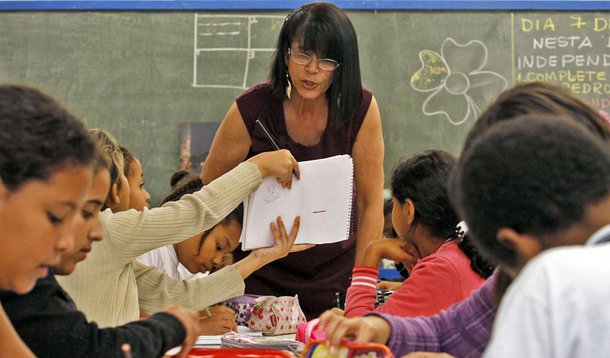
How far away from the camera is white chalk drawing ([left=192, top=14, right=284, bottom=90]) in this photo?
178 inches

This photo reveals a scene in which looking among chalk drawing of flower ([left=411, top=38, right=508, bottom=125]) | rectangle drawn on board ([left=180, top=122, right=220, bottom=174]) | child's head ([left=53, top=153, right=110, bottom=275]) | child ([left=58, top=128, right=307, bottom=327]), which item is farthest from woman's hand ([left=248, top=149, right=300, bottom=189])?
chalk drawing of flower ([left=411, top=38, right=508, bottom=125])

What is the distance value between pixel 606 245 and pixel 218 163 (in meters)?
1.74

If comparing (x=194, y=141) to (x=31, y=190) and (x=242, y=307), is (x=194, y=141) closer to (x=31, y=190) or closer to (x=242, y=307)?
(x=242, y=307)

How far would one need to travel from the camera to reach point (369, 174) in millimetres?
2465

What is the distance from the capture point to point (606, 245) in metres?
0.79

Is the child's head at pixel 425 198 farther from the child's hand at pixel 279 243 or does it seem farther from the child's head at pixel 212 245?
the child's head at pixel 212 245

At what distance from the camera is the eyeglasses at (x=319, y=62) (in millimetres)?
2332

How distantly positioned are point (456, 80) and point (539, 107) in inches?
131

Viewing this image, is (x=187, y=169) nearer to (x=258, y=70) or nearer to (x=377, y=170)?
(x=258, y=70)

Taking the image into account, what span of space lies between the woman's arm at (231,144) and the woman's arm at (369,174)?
315 millimetres

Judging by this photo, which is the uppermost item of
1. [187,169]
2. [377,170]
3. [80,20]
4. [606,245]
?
[80,20]

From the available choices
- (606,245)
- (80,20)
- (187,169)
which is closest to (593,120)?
(606,245)

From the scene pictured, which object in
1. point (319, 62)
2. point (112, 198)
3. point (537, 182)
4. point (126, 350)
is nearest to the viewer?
point (537, 182)

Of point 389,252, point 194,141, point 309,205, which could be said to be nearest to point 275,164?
point 309,205
